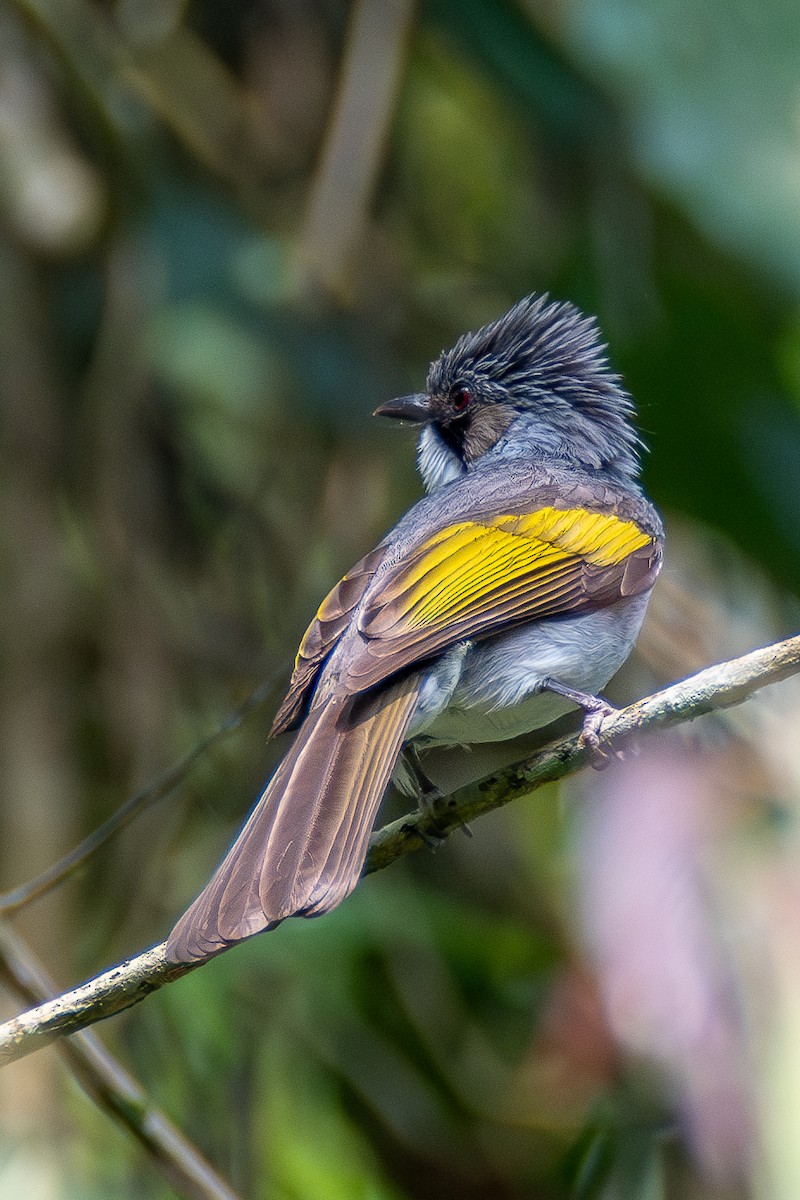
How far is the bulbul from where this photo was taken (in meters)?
2.67

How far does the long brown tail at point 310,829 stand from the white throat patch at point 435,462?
1.40 m

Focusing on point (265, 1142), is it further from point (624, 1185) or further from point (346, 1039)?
point (624, 1185)

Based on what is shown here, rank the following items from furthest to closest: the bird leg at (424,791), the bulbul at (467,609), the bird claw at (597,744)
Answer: the bird leg at (424,791)
the bird claw at (597,744)
the bulbul at (467,609)

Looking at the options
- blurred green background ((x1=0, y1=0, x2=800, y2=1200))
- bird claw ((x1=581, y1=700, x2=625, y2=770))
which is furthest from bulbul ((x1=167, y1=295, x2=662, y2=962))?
blurred green background ((x1=0, y1=0, x2=800, y2=1200))

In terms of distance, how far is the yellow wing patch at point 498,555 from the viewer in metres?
3.20

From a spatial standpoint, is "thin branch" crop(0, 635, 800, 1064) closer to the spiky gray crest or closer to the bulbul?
the bulbul

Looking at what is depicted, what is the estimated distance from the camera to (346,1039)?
501 centimetres

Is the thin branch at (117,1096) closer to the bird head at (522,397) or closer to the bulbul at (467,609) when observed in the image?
the bulbul at (467,609)

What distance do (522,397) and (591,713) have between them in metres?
1.45

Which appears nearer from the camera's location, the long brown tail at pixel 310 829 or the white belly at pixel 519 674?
the long brown tail at pixel 310 829

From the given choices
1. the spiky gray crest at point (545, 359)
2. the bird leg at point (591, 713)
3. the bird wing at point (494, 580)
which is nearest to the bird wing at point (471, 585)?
the bird wing at point (494, 580)

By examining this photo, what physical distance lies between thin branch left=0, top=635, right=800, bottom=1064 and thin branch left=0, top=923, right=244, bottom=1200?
1.58ft

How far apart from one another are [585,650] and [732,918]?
77 cm

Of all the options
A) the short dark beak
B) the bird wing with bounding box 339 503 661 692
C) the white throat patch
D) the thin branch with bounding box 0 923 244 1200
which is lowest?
the thin branch with bounding box 0 923 244 1200
